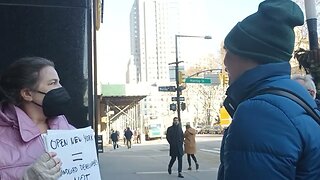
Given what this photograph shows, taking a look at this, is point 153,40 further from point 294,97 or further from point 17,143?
point 294,97

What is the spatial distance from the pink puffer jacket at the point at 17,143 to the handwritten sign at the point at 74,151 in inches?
2.9

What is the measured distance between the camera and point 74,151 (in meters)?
2.24

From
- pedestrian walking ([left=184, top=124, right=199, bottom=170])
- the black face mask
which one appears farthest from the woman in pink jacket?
pedestrian walking ([left=184, top=124, right=199, bottom=170])

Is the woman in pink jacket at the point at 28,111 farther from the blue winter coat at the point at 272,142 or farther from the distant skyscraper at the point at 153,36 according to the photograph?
the distant skyscraper at the point at 153,36

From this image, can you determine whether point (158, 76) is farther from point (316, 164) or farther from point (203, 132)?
point (316, 164)

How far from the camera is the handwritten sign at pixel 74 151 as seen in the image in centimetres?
215

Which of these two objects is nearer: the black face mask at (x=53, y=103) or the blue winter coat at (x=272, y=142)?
the blue winter coat at (x=272, y=142)

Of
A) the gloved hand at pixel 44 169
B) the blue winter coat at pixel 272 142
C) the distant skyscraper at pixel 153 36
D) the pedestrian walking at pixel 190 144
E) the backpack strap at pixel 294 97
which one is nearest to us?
the blue winter coat at pixel 272 142

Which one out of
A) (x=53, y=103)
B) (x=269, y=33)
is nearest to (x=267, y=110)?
(x=269, y=33)

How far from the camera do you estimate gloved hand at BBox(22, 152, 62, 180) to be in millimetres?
1976

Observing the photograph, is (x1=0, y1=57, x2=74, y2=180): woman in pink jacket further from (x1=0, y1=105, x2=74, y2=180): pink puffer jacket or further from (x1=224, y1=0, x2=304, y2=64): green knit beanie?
(x1=224, y1=0, x2=304, y2=64): green knit beanie

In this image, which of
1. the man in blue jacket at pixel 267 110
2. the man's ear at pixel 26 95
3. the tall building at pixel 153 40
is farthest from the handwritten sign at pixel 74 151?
the tall building at pixel 153 40

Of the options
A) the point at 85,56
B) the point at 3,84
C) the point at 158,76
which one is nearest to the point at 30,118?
the point at 3,84

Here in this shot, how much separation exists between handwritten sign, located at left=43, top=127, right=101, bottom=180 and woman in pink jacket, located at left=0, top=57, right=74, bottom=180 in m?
0.07
